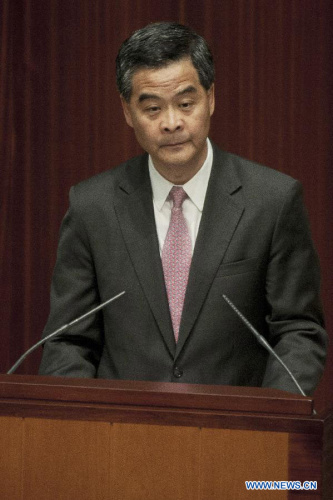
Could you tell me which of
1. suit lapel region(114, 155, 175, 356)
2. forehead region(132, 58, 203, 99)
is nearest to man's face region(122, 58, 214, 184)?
forehead region(132, 58, 203, 99)

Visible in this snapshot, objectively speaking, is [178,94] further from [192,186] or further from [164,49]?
[192,186]

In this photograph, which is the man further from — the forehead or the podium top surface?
the podium top surface

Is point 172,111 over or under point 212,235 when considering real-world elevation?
over

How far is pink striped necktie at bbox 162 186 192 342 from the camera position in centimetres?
191

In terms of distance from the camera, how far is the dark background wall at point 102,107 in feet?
9.24

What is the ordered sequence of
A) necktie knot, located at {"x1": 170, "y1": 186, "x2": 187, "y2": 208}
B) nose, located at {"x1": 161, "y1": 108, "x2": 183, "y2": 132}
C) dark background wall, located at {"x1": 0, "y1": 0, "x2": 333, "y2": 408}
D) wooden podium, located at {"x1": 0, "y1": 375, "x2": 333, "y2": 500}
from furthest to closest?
dark background wall, located at {"x1": 0, "y1": 0, "x2": 333, "y2": 408} < necktie knot, located at {"x1": 170, "y1": 186, "x2": 187, "y2": 208} < nose, located at {"x1": 161, "y1": 108, "x2": 183, "y2": 132} < wooden podium, located at {"x1": 0, "y1": 375, "x2": 333, "y2": 500}

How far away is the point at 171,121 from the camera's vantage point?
185 centimetres

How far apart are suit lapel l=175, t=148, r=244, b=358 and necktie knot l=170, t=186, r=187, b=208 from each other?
0.17 feet

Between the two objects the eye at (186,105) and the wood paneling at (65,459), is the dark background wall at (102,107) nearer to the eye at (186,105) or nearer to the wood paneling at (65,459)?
the eye at (186,105)

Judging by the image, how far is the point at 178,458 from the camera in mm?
1267

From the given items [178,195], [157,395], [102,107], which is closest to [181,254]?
[178,195]

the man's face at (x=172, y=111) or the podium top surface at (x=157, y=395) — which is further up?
the man's face at (x=172, y=111)

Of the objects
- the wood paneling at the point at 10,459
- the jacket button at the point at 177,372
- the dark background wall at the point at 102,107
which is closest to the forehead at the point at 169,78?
the jacket button at the point at 177,372

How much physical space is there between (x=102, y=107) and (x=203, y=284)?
119 cm
